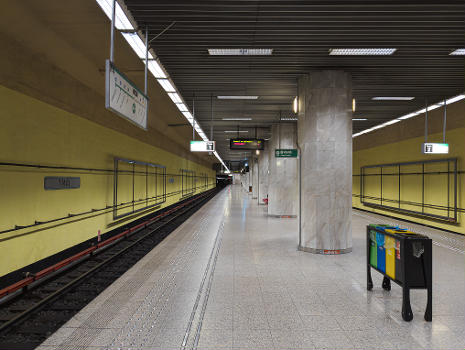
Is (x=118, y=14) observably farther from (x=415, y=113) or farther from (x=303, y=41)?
(x=415, y=113)

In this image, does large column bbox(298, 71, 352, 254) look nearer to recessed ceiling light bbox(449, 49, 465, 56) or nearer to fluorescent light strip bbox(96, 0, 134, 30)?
recessed ceiling light bbox(449, 49, 465, 56)

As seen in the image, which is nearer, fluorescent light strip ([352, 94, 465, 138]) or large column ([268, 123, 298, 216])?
fluorescent light strip ([352, 94, 465, 138])

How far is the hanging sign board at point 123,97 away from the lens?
3072mm

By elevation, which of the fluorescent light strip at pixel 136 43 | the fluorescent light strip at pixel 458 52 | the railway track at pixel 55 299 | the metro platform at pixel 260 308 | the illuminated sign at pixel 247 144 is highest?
the fluorescent light strip at pixel 458 52

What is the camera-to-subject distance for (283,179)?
536 inches

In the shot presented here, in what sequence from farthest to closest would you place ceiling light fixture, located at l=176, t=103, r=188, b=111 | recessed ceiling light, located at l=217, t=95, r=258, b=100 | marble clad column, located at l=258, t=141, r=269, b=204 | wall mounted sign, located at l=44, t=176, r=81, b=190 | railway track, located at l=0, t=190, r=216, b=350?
marble clad column, located at l=258, t=141, r=269, b=204, ceiling light fixture, located at l=176, t=103, r=188, b=111, recessed ceiling light, located at l=217, t=95, r=258, b=100, wall mounted sign, located at l=44, t=176, r=81, b=190, railway track, located at l=0, t=190, r=216, b=350

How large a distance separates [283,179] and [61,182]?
9.79 m

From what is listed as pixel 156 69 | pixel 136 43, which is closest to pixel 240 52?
pixel 136 43

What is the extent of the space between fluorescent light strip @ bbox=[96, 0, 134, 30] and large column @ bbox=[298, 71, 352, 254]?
4119mm

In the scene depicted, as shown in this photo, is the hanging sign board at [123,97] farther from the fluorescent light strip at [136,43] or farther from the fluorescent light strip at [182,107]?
the fluorescent light strip at [182,107]

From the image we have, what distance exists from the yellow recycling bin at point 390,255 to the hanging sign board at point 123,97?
12.5 feet

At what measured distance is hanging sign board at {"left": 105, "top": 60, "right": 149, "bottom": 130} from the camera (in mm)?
3072

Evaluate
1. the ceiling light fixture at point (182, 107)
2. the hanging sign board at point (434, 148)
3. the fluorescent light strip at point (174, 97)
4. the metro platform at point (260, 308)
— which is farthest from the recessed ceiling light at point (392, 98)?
the ceiling light fixture at point (182, 107)

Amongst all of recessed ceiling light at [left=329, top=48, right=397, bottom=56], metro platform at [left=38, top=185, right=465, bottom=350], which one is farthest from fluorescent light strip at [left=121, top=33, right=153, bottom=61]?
metro platform at [left=38, top=185, right=465, bottom=350]
